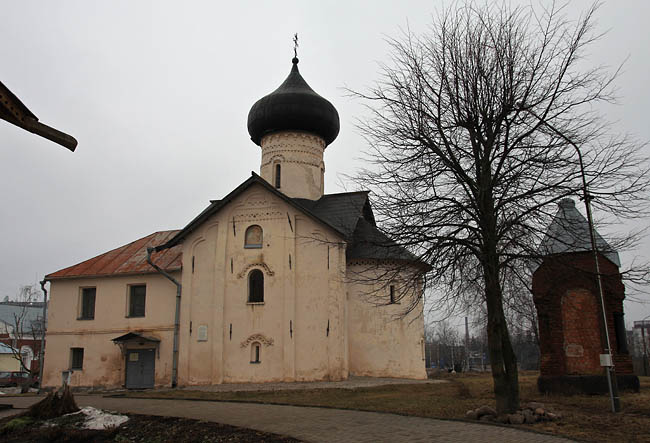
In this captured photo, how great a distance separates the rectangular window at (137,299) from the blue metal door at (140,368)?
1.55 m

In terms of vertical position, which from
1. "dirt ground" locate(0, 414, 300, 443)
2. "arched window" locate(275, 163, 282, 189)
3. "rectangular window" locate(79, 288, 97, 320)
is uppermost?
"arched window" locate(275, 163, 282, 189)

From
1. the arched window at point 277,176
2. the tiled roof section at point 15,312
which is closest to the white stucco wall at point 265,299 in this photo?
the arched window at point 277,176

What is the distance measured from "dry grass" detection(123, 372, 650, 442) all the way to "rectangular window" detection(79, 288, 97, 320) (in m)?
7.81

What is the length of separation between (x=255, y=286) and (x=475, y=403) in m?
10.0

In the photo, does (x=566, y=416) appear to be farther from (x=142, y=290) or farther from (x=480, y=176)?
(x=142, y=290)

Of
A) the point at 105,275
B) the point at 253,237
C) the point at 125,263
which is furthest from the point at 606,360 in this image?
the point at 105,275

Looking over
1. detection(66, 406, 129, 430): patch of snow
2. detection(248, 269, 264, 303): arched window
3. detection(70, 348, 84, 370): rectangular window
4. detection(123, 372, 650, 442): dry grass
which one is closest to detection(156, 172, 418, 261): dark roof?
detection(248, 269, 264, 303): arched window

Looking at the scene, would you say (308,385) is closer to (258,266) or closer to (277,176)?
(258,266)

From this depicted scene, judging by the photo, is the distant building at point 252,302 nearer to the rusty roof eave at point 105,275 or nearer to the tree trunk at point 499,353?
the rusty roof eave at point 105,275

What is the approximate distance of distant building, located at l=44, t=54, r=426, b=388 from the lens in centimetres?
1903

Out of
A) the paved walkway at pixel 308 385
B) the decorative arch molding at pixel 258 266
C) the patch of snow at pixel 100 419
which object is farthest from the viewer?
the decorative arch molding at pixel 258 266

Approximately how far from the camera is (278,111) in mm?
22922

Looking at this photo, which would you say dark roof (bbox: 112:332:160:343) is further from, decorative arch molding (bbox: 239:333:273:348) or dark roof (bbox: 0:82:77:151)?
dark roof (bbox: 0:82:77:151)

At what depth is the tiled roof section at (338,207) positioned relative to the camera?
2150cm
